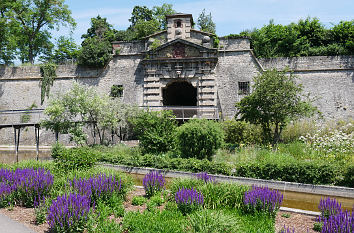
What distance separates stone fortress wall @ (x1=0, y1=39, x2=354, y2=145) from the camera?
2044 centimetres

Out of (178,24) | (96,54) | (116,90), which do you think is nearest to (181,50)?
(178,24)

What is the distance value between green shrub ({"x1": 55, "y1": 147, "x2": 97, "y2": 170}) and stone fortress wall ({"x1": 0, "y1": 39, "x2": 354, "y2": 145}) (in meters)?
10.3

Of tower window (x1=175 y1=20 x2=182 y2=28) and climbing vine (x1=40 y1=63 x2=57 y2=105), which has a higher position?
tower window (x1=175 y1=20 x2=182 y2=28)

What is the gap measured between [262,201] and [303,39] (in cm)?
2110

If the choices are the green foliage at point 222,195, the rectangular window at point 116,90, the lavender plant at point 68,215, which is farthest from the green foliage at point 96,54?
the lavender plant at point 68,215

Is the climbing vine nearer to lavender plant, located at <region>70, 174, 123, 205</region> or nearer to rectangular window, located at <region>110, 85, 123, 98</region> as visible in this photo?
rectangular window, located at <region>110, 85, 123, 98</region>

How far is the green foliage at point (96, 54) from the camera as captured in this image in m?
23.0

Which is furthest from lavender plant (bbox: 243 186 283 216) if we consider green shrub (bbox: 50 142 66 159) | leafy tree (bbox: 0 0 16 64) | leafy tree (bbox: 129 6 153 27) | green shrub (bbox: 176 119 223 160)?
leafy tree (bbox: 129 6 153 27)

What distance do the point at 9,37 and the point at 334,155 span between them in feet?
93.3

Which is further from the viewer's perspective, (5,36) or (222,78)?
(5,36)

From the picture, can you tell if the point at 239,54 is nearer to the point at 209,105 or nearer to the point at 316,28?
the point at 209,105

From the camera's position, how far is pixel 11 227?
5.71 m

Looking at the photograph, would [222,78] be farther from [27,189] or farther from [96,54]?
[27,189]

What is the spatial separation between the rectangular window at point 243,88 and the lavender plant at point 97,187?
52.3 feet
